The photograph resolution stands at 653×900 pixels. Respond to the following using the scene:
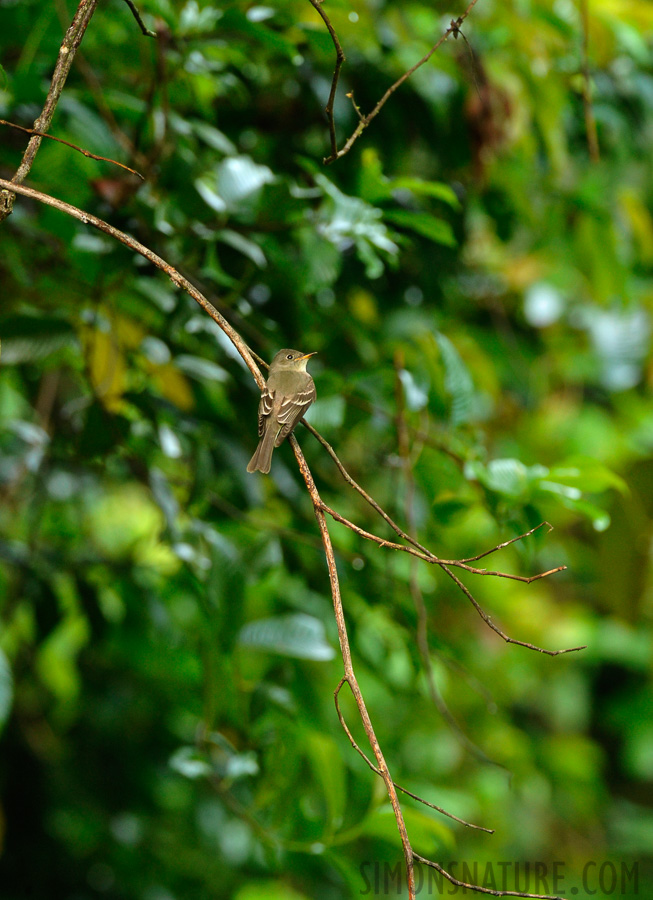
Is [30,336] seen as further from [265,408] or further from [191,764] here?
[191,764]

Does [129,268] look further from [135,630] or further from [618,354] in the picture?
[618,354]

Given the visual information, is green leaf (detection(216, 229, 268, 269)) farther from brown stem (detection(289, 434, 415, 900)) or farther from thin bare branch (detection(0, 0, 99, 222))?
brown stem (detection(289, 434, 415, 900))

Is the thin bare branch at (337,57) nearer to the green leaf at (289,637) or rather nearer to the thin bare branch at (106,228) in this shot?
the thin bare branch at (106,228)

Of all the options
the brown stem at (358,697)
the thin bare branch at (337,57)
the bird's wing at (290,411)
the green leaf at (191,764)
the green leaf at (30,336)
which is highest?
the thin bare branch at (337,57)

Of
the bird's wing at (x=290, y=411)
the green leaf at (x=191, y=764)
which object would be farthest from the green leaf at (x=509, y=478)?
the green leaf at (x=191, y=764)

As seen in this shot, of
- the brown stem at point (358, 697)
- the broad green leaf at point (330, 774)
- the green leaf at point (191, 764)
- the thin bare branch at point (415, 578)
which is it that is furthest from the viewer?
the green leaf at point (191, 764)

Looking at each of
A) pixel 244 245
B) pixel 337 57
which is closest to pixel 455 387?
pixel 244 245

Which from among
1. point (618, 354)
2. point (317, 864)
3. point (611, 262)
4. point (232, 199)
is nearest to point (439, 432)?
point (232, 199)
